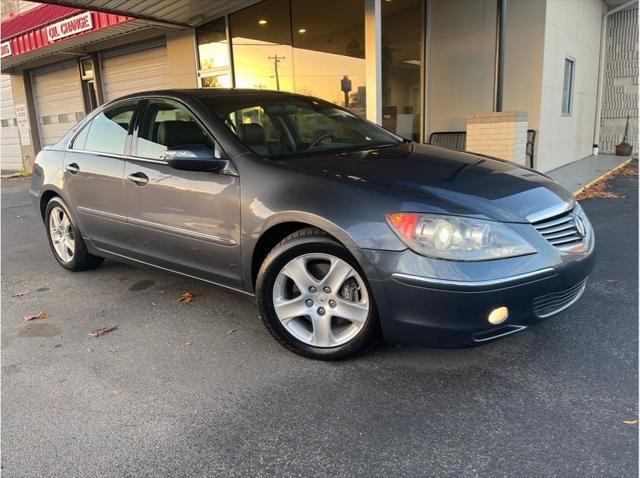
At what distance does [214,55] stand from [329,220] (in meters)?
9.14

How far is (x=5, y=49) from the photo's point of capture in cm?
1374

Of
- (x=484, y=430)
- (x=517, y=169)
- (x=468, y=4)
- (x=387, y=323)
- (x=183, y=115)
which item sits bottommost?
(x=484, y=430)

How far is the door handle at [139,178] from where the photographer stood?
354cm

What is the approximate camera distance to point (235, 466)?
2.06 meters

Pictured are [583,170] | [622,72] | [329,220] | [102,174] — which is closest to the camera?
[329,220]

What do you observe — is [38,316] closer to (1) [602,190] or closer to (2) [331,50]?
(2) [331,50]

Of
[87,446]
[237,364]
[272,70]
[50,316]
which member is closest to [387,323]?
[237,364]

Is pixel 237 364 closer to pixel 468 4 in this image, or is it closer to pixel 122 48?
pixel 468 4

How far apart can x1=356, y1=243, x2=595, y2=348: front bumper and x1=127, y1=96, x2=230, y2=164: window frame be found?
1.31 metres

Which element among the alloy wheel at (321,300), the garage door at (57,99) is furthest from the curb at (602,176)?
the garage door at (57,99)

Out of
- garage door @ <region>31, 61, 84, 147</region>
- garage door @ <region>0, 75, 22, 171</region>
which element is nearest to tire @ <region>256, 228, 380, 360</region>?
garage door @ <region>31, 61, 84, 147</region>

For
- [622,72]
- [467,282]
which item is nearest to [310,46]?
[467,282]

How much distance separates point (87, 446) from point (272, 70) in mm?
8749

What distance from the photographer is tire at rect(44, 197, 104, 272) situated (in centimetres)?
451
